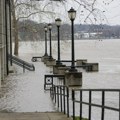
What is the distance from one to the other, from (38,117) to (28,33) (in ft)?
208

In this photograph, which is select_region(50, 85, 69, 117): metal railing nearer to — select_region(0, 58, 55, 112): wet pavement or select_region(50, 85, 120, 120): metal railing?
select_region(50, 85, 120, 120): metal railing

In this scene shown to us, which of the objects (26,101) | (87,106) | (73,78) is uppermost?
(73,78)

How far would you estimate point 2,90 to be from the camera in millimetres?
24000

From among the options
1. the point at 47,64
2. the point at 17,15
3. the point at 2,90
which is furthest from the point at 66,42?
the point at 2,90

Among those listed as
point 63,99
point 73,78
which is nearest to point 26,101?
point 63,99

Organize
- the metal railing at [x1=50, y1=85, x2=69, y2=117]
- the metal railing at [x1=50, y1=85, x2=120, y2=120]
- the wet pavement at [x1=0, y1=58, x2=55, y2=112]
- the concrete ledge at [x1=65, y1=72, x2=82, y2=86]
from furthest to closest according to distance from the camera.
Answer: the concrete ledge at [x1=65, y1=72, x2=82, y2=86] < the wet pavement at [x1=0, y1=58, x2=55, y2=112] < the metal railing at [x1=50, y1=85, x2=69, y2=117] < the metal railing at [x1=50, y1=85, x2=120, y2=120]

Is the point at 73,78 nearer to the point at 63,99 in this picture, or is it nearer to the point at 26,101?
the point at 26,101

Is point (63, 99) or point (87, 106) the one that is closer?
point (63, 99)

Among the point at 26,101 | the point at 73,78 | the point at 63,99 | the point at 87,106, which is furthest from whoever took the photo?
the point at 73,78

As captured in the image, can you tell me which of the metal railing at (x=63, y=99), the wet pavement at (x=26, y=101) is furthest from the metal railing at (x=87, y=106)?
the wet pavement at (x=26, y=101)

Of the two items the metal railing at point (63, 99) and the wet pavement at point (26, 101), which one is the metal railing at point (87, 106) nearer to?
the metal railing at point (63, 99)

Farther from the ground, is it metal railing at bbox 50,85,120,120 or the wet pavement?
metal railing at bbox 50,85,120,120

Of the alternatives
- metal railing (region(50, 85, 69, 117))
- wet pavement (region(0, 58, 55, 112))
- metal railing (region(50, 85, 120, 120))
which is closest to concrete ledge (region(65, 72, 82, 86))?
wet pavement (region(0, 58, 55, 112))

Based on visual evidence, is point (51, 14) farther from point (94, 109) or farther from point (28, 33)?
point (94, 109)
